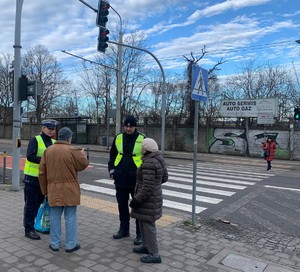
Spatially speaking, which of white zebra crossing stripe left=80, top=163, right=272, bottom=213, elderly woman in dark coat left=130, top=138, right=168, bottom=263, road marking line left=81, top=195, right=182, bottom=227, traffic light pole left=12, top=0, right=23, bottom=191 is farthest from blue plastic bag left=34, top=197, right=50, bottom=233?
traffic light pole left=12, top=0, right=23, bottom=191

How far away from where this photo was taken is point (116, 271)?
3.97m

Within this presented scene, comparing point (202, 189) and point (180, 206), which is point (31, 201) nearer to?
point (180, 206)

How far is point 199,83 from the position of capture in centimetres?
597

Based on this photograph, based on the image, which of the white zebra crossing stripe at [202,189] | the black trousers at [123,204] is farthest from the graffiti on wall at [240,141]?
the black trousers at [123,204]

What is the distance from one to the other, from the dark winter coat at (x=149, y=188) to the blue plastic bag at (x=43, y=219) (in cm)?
158

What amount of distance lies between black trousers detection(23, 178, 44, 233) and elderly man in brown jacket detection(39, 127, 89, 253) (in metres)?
0.51

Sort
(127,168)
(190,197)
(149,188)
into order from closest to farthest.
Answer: (149,188) < (127,168) < (190,197)

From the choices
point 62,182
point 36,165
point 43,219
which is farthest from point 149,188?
point 43,219

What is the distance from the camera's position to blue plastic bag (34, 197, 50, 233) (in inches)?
203

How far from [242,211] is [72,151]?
4849mm

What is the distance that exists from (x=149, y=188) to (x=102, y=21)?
1125cm

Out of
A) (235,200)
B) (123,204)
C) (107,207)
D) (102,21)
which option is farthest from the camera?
(102,21)

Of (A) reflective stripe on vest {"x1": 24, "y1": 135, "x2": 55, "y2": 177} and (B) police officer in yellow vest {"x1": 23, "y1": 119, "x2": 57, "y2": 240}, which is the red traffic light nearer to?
(B) police officer in yellow vest {"x1": 23, "y1": 119, "x2": 57, "y2": 240}

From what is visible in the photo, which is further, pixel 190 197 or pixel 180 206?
pixel 190 197
